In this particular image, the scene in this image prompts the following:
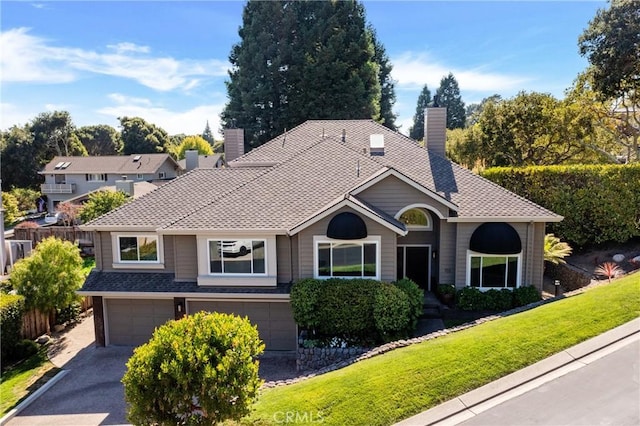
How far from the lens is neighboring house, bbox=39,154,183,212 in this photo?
61031 millimetres

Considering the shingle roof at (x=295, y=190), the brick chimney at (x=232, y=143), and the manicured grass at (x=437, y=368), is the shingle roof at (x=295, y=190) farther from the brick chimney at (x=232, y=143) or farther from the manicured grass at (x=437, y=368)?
the manicured grass at (x=437, y=368)

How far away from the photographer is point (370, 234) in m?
18.9

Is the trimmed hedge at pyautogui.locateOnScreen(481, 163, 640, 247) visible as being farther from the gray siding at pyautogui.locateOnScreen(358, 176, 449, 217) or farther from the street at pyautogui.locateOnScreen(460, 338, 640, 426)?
the street at pyautogui.locateOnScreen(460, 338, 640, 426)

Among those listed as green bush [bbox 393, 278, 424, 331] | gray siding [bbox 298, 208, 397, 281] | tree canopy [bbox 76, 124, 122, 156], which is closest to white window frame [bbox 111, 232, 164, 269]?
gray siding [bbox 298, 208, 397, 281]

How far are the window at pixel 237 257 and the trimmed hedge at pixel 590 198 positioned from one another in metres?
18.5

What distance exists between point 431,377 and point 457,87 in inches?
4214

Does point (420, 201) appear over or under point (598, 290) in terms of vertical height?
over

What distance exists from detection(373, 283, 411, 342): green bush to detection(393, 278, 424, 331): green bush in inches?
13.2

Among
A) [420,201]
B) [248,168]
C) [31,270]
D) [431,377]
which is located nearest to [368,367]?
[431,377]

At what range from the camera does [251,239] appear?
761 inches

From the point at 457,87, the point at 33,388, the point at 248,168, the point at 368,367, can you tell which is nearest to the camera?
the point at 368,367

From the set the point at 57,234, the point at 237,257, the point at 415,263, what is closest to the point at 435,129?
the point at 415,263

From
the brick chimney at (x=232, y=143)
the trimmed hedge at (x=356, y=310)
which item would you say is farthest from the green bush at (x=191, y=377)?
the brick chimney at (x=232, y=143)

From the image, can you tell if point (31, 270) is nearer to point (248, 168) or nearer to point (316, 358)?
point (248, 168)
